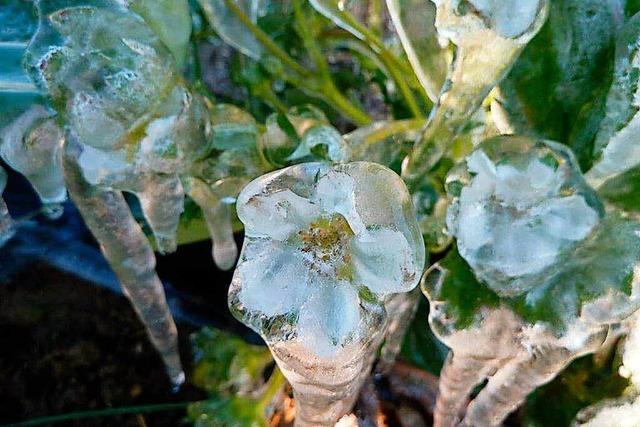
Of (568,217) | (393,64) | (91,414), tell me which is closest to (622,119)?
(568,217)

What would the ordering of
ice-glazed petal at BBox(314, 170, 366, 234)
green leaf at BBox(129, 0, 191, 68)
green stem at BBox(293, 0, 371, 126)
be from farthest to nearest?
green stem at BBox(293, 0, 371, 126) → green leaf at BBox(129, 0, 191, 68) → ice-glazed petal at BBox(314, 170, 366, 234)

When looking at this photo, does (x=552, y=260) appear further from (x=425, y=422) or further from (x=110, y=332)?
(x=110, y=332)

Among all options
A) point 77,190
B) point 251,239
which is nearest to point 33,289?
point 77,190

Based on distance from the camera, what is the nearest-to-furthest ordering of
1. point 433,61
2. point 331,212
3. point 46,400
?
point 331,212, point 433,61, point 46,400

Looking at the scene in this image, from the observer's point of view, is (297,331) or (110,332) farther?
(110,332)

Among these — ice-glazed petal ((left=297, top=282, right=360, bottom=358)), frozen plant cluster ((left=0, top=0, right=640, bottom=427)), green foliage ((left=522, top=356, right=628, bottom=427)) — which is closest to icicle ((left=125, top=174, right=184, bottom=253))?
frozen plant cluster ((left=0, top=0, right=640, bottom=427))

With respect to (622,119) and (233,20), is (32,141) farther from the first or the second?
(622,119)

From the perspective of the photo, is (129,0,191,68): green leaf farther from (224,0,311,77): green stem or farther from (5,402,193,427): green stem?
(5,402,193,427): green stem

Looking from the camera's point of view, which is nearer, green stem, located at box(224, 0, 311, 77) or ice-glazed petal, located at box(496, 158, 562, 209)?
ice-glazed petal, located at box(496, 158, 562, 209)
